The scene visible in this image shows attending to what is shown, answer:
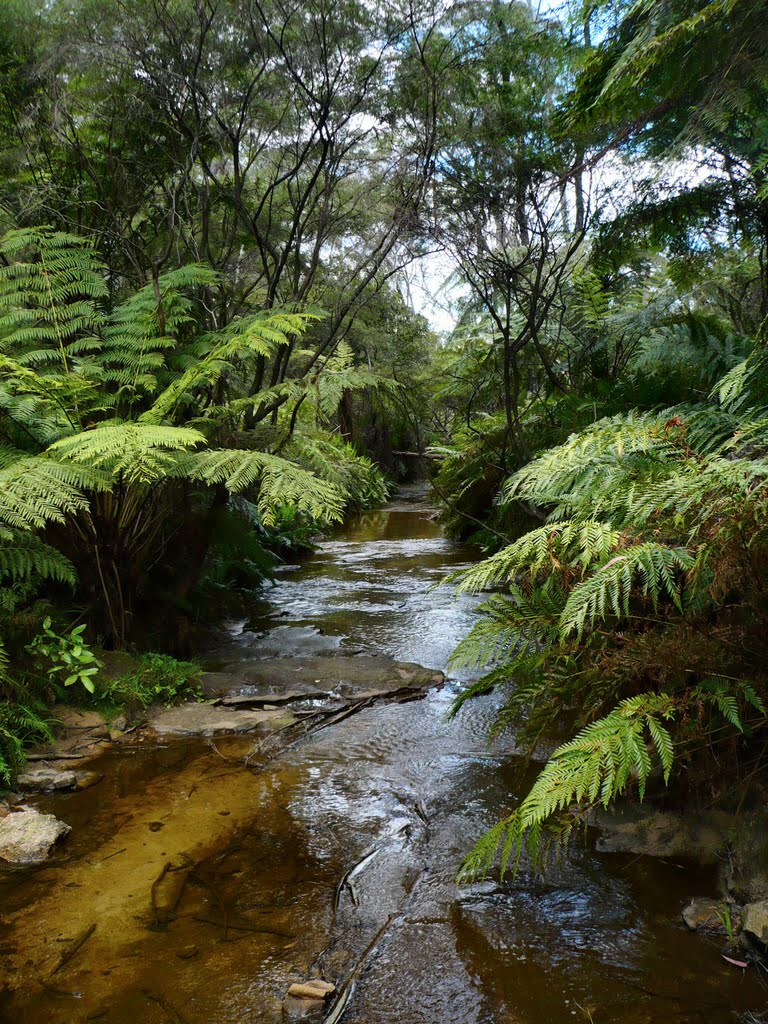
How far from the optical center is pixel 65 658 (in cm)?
332

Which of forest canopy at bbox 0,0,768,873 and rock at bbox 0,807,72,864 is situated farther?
rock at bbox 0,807,72,864

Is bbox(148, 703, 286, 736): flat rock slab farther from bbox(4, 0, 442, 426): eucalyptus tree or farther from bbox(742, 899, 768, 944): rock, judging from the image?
bbox(742, 899, 768, 944): rock

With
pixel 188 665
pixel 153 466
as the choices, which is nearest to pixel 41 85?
pixel 153 466

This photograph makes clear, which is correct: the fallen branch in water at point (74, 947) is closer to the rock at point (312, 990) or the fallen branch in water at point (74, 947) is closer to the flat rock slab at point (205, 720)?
the rock at point (312, 990)

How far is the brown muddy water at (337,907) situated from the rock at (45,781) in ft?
0.38

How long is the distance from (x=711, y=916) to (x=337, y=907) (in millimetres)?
1035

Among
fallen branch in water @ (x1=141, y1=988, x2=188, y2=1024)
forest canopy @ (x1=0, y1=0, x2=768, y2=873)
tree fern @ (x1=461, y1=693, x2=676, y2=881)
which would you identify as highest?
forest canopy @ (x1=0, y1=0, x2=768, y2=873)

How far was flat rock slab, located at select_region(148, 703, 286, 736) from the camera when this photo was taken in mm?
3354

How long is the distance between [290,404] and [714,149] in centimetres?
291

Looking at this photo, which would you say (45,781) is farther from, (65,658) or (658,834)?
(658,834)

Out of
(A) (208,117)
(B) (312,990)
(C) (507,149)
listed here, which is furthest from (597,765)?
(A) (208,117)

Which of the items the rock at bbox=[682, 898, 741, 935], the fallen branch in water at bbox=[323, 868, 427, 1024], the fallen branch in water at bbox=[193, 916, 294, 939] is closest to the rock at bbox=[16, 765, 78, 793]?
the fallen branch in water at bbox=[193, 916, 294, 939]

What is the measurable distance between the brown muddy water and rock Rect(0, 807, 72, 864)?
2.5 inches

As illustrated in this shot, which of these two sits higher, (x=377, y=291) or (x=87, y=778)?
(x=377, y=291)
